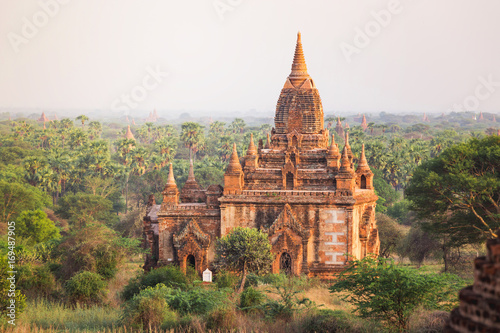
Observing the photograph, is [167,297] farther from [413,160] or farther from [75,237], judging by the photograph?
[413,160]

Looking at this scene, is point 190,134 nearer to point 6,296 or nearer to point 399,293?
point 6,296

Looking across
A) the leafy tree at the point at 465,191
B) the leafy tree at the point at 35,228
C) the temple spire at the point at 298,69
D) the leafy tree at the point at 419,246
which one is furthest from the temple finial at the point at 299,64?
the leafy tree at the point at 35,228

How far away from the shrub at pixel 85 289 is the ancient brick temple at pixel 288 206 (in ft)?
16.0

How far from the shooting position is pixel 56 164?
71.4m

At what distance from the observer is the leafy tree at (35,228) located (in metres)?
45.2

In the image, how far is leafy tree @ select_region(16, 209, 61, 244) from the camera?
4519cm

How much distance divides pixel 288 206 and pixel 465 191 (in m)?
10.3

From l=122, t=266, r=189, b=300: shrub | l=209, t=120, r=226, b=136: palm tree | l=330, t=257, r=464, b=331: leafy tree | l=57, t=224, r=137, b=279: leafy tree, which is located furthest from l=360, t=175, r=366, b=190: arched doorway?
l=209, t=120, r=226, b=136: palm tree

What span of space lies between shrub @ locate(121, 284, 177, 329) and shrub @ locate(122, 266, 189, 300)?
5.67 m

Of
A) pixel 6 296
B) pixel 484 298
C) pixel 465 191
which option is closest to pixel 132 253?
pixel 6 296

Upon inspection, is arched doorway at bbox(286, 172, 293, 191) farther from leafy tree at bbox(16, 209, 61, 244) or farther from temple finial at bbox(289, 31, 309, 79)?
leafy tree at bbox(16, 209, 61, 244)

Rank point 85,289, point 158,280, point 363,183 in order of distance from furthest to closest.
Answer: point 363,183 < point 158,280 < point 85,289

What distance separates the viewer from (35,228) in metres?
45.6

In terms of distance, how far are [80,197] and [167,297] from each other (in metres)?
37.6
